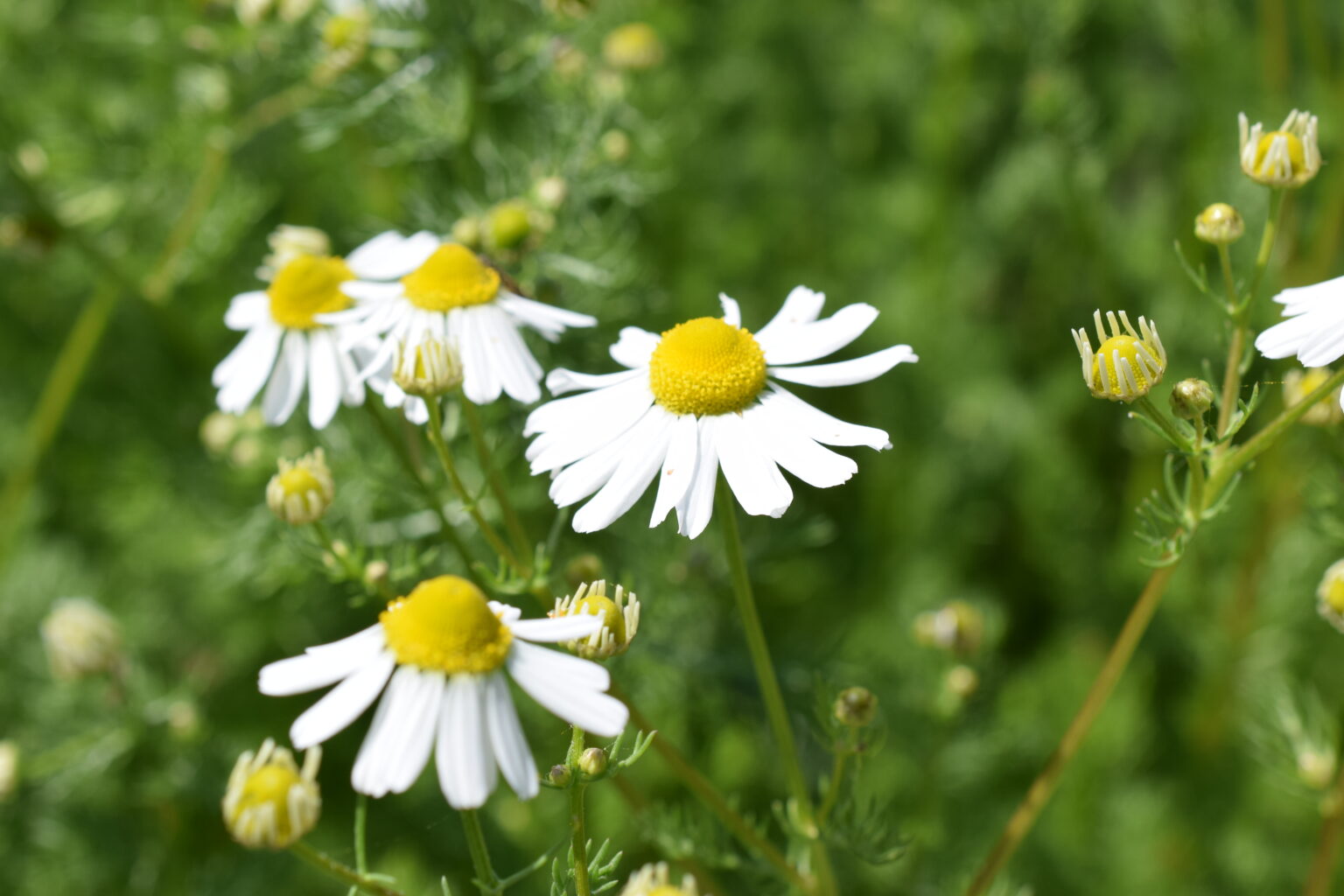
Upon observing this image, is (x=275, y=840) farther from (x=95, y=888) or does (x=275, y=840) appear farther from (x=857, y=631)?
(x=857, y=631)

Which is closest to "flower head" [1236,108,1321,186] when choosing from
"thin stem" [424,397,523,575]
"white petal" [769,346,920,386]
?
"white petal" [769,346,920,386]

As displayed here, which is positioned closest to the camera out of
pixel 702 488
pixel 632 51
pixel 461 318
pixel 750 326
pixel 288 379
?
pixel 702 488

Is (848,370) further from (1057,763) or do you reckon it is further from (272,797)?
(272,797)

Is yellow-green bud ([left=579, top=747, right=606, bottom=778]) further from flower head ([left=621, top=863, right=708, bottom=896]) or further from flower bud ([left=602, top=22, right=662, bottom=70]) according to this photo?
flower bud ([left=602, top=22, right=662, bottom=70])

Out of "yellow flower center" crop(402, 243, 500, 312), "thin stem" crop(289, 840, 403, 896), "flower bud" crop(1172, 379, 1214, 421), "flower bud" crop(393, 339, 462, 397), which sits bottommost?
"thin stem" crop(289, 840, 403, 896)

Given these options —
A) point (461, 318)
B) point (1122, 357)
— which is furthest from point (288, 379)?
point (1122, 357)

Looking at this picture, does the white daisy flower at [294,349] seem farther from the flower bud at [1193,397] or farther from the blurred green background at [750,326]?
the flower bud at [1193,397]

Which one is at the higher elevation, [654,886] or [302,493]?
[302,493]
